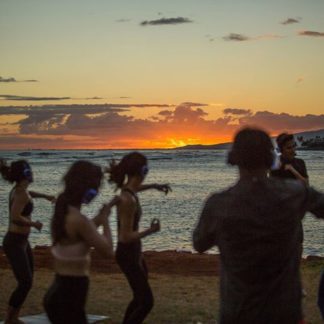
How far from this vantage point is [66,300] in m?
4.97

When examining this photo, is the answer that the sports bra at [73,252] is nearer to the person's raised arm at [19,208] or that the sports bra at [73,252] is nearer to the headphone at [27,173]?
the person's raised arm at [19,208]

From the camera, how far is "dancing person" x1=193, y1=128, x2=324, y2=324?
3.89m

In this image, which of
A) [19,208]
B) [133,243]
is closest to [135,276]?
[133,243]

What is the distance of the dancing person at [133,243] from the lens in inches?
259

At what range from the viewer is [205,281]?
1240 centimetres

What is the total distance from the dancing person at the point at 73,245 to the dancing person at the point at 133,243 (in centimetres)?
146

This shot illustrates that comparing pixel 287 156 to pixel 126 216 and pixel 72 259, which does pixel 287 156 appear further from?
pixel 72 259

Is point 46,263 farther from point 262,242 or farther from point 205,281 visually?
point 262,242

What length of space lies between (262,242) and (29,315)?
5.71 m

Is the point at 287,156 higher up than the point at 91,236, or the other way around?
the point at 287,156

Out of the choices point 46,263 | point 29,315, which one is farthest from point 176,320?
A: point 46,263

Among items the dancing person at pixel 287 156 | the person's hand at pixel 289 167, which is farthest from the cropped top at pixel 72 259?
the dancing person at pixel 287 156

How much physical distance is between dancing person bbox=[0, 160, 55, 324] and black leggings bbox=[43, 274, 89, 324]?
102 inches

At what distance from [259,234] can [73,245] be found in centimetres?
159
